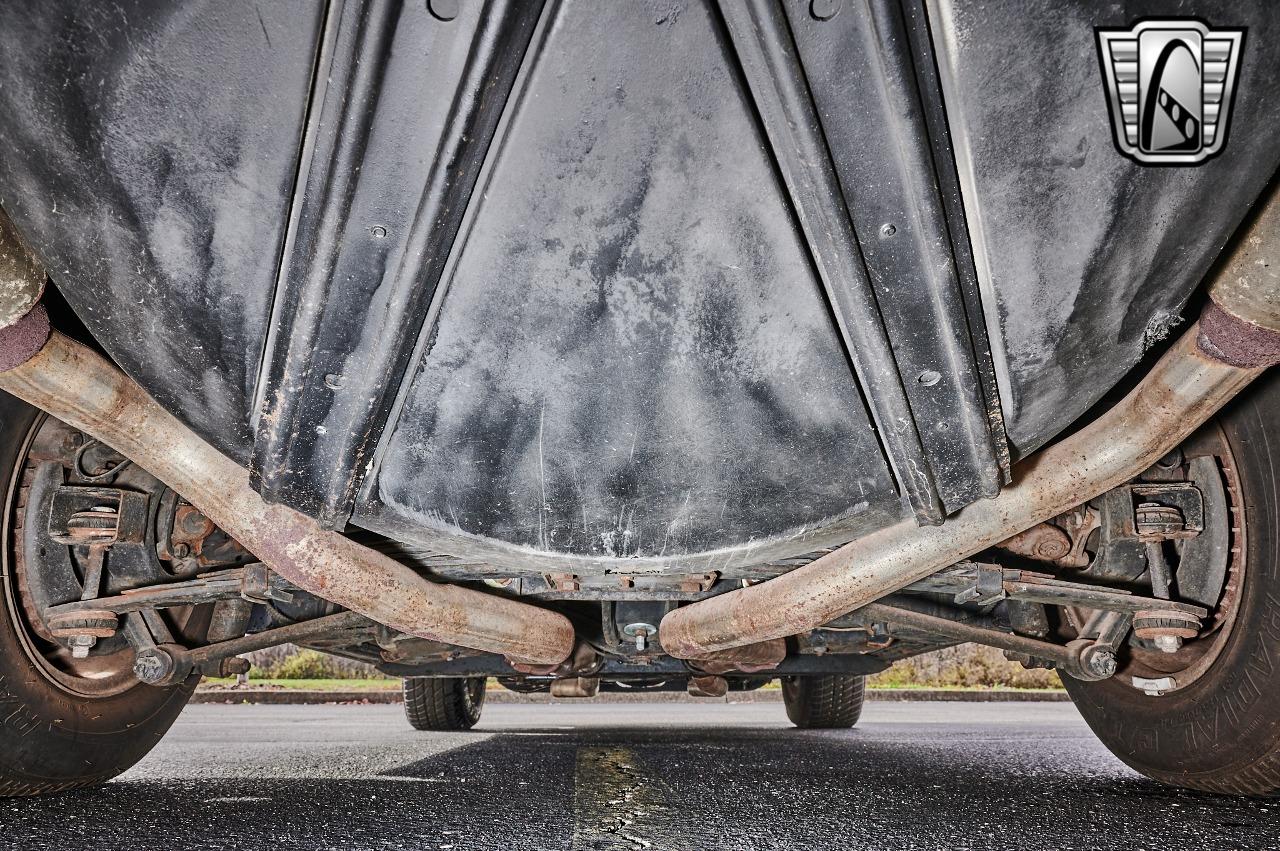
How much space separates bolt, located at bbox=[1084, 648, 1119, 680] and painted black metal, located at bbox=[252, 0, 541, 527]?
5.37 ft

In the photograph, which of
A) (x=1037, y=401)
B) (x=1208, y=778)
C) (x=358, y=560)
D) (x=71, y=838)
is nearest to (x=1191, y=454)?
(x=1208, y=778)

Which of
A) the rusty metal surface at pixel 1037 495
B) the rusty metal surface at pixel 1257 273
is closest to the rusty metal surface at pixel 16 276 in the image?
the rusty metal surface at pixel 1037 495

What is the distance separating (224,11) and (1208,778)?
2208 mm

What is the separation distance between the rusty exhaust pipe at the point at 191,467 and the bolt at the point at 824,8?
951 mm

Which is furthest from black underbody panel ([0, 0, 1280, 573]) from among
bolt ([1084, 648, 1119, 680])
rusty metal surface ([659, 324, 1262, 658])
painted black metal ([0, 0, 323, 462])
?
bolt ([1084, 648, 1119, 680])

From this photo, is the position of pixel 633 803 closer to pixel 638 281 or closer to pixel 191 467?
pixel 191 467

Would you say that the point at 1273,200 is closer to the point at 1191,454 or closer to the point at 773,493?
the point at 773,493

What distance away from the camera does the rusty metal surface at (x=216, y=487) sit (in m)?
1.17

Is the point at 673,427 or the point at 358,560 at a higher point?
the point at 673,427

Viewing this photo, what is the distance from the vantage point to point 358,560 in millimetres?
1349

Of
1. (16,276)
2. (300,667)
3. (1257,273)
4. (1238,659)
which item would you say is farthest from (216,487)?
(300,667)

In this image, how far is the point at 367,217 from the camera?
865 mm

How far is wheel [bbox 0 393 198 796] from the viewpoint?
1700mm

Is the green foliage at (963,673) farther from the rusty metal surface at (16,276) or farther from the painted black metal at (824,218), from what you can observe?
the rusty metal surface at (16,276)
